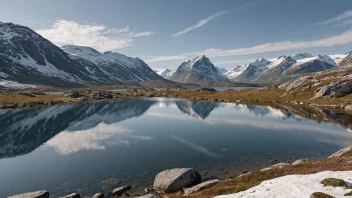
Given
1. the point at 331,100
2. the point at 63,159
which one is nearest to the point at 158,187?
the point at 63,159

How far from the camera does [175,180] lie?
39844 mm

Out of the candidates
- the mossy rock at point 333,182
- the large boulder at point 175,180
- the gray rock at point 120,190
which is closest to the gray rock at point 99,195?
the gray rock at point 120,190

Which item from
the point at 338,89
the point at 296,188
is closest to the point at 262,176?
the point at 296,188

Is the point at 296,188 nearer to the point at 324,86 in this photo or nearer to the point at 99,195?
the point at 99,195

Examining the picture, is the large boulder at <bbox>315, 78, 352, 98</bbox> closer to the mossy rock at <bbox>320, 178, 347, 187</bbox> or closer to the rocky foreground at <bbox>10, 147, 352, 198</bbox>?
the rocky foreground at <bbox>10, 147, 352, 198</bbox>

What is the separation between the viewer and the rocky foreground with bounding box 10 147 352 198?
84.6 ft

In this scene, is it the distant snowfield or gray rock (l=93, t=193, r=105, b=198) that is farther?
A: gray rock (l=93, t=193, r=105, b=198)

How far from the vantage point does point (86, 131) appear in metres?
91.4

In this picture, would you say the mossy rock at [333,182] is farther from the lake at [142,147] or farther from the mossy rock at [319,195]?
the lake at [142,147]

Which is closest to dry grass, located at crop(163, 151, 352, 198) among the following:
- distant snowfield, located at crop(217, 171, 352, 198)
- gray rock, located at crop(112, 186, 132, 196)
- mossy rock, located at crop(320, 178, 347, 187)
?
distant snowfield, located at crop(217, 171, 352, 198)

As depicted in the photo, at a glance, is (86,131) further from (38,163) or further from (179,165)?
(179,165)

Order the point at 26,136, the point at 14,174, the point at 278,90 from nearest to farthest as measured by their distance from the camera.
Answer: the point at 14,174
the point at 26,136
the point at 278,90

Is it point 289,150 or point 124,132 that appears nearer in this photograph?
point 289,150

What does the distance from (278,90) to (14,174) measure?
17442 centimetres
